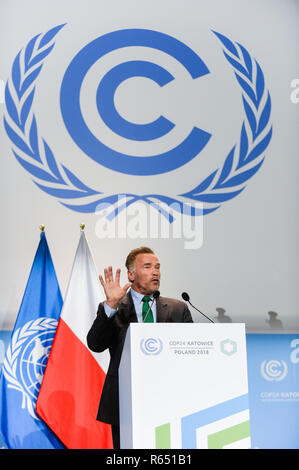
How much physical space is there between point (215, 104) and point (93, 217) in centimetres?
143

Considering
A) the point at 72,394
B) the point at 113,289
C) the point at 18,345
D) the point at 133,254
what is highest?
the point at 133,254

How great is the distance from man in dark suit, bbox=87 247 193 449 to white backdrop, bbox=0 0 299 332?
14cm

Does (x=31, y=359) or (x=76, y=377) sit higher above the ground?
(x=31, y=359)

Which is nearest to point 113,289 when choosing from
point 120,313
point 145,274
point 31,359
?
point 120,313

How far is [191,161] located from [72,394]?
83.5 inches

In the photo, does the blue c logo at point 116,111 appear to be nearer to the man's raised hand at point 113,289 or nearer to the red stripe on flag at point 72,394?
the man's raised hand at point 113,289

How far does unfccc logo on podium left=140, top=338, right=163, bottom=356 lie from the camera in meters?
3.82

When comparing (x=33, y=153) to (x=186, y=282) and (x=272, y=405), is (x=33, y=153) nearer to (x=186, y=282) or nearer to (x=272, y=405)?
(x=186, y=282)

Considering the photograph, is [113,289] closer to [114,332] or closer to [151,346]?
[114,332]

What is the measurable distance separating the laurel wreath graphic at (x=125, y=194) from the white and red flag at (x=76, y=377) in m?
0.70

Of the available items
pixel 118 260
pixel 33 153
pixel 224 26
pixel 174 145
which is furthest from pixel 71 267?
pixel 224 26

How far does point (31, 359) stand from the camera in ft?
15.0

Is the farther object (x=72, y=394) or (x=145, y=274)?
(x=145, y=274)

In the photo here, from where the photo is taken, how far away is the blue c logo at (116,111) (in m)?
4.98
